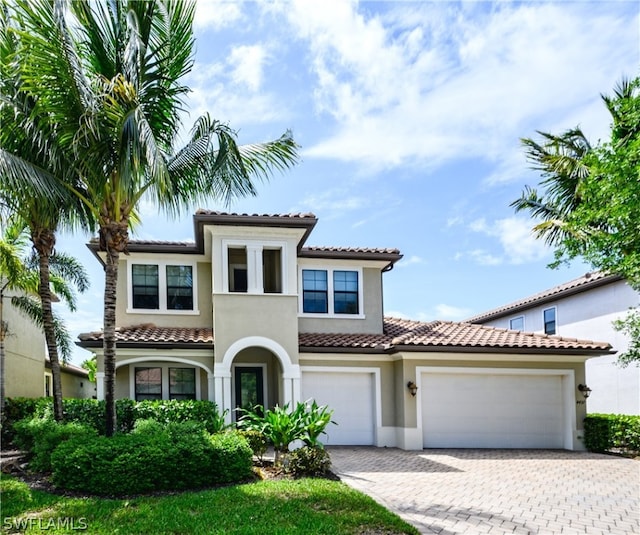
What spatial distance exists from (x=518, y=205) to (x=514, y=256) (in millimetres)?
3012

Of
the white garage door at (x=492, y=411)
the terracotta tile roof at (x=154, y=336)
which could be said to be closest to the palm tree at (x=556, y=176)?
the white garage door at (x=492, y=411)

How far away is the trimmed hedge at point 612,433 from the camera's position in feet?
51.1

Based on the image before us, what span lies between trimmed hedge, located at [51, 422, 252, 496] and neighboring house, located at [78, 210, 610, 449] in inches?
228

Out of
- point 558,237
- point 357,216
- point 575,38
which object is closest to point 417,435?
point 357,216

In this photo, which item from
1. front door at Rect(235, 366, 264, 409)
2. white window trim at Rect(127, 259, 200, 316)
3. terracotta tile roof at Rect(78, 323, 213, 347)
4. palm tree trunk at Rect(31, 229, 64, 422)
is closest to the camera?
palm tree trunk at Rect(31, 229, 64, 422)

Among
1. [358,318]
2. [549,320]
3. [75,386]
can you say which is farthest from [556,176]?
[75,386]

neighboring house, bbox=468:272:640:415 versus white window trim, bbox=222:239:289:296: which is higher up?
white window trim, bbox=222:239:289:296

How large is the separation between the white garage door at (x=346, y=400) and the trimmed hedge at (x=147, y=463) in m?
6.99

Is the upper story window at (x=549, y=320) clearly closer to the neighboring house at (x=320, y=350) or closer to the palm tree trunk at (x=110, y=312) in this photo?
the neighboring house at (x=320, y=350)

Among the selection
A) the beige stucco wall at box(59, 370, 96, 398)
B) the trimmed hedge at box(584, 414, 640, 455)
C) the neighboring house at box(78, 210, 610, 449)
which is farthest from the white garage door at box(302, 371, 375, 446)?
the beige stucco wall at box(59, 370, 96, 398)

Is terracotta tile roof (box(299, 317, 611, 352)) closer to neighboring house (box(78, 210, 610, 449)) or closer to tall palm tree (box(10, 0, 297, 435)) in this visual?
neighboring house (box(78, 210, 610, 449))

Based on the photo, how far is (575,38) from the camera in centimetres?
1141

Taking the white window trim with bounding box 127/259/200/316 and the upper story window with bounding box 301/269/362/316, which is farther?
the upper story window with bounding box 301/269/362/316

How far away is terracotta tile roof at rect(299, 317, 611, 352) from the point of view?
16.5m
